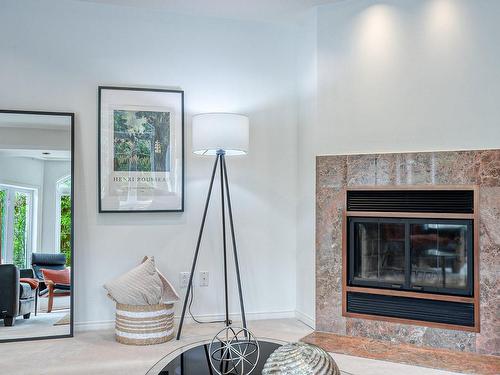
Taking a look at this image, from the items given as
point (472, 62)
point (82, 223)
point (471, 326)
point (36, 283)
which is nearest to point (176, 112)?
point (82, 223)

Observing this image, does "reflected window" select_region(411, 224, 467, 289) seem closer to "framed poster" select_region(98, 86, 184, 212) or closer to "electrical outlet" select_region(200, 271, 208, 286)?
"electrical outlet" select_region(200, 271, 208, 286)

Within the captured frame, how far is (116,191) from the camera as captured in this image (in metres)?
3.47

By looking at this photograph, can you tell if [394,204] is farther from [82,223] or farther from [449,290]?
[82,223]

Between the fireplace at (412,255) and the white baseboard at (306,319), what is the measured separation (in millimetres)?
281

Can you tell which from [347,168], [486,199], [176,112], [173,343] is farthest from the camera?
[176,112]

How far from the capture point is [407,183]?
10.4ft

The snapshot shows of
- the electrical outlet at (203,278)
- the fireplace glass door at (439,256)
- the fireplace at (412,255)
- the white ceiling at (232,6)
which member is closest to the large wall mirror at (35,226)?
the electrical outlet at (203,278)

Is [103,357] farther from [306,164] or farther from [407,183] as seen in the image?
[407,183]

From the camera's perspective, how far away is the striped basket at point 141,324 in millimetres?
3057

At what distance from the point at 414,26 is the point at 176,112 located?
5.98 ft

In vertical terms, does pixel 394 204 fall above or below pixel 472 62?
below

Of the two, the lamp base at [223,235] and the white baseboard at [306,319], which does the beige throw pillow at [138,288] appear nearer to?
the lamp base at [223,235]

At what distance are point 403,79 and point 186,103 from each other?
162 centimetres

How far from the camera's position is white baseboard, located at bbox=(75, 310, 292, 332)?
342 centimetres
